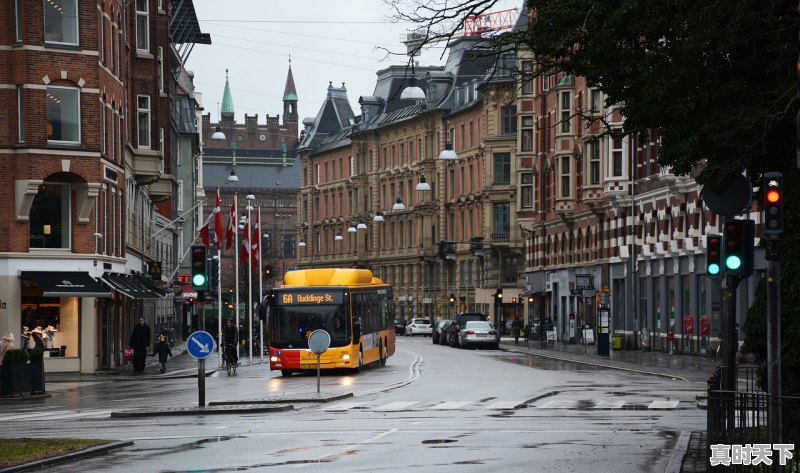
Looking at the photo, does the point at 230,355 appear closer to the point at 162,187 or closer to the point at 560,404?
the point at 162,187

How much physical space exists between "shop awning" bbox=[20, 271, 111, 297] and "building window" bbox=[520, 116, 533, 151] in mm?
52196

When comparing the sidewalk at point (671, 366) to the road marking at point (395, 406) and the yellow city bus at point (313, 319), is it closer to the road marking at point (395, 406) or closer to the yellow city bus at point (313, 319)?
the road marking at point (395, 406)

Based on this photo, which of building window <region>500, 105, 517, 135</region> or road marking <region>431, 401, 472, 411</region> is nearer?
road marking <region>431, 401, 472, 411</region>

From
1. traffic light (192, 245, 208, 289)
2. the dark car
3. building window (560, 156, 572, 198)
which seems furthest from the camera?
building window (560, 156, 572, 198)

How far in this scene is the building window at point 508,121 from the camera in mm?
106250

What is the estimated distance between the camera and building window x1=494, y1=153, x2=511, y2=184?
107375 mm

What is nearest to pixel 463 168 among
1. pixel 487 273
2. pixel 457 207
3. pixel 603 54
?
pixel 457 207

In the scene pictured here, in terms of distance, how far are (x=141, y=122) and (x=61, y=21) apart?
12.7m

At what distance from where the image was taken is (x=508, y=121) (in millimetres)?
106938

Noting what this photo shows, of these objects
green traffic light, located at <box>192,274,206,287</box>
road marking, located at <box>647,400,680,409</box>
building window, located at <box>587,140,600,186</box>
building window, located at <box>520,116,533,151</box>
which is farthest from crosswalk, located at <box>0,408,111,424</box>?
building window, located at <box>520,116,533,151</box>

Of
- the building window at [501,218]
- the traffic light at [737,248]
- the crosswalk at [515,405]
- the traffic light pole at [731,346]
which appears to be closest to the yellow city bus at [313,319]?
the crosswalk at [515,405]

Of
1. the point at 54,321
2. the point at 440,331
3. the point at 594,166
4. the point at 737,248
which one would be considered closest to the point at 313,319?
the point at 54,321

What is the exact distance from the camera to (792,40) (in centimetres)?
1883

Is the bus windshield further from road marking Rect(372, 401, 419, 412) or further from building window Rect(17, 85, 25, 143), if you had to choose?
road marking Rect(372, 401, 419, 412)
